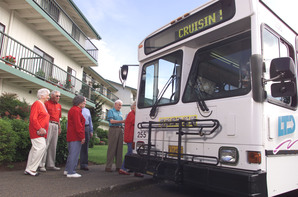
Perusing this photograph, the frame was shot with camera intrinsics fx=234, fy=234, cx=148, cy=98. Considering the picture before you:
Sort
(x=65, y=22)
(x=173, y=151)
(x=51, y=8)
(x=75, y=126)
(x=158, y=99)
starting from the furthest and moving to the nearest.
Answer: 1. (x=65, y=22)
2. (x=51, y=8)
3. (x=75, y=126)
4. (x=158, y=99)
5. (x=173, y=151)

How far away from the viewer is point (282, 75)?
2.83 metres

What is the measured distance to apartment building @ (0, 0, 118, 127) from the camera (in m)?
10.4

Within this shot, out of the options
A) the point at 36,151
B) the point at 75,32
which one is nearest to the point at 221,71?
the point at 36,151

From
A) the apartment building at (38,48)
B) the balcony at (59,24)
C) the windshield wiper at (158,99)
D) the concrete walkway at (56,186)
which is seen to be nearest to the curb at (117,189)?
the concrete walkway at (56,186)

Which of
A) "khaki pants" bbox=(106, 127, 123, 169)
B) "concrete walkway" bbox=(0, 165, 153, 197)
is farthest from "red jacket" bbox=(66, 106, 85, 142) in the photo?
"khaki pants" bbox=(106, 127, 123, 169)

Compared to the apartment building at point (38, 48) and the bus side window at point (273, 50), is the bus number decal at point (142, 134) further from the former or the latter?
the apartment building at point (38, 48)

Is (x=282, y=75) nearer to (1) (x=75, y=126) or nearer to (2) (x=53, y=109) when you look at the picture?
(1) (x=75, y=126)

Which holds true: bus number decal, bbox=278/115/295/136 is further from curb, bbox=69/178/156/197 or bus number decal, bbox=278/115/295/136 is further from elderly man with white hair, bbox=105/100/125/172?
elderly man with white hair, bbox=105/100/125/172

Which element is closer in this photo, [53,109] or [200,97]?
[200,97]

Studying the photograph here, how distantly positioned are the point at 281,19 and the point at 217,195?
3345 mm

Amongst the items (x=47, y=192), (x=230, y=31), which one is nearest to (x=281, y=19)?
(x=230, y=31)

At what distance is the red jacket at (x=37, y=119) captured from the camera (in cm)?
466

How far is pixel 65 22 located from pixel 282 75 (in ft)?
51.6

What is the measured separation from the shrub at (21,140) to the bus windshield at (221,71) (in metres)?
4.72
